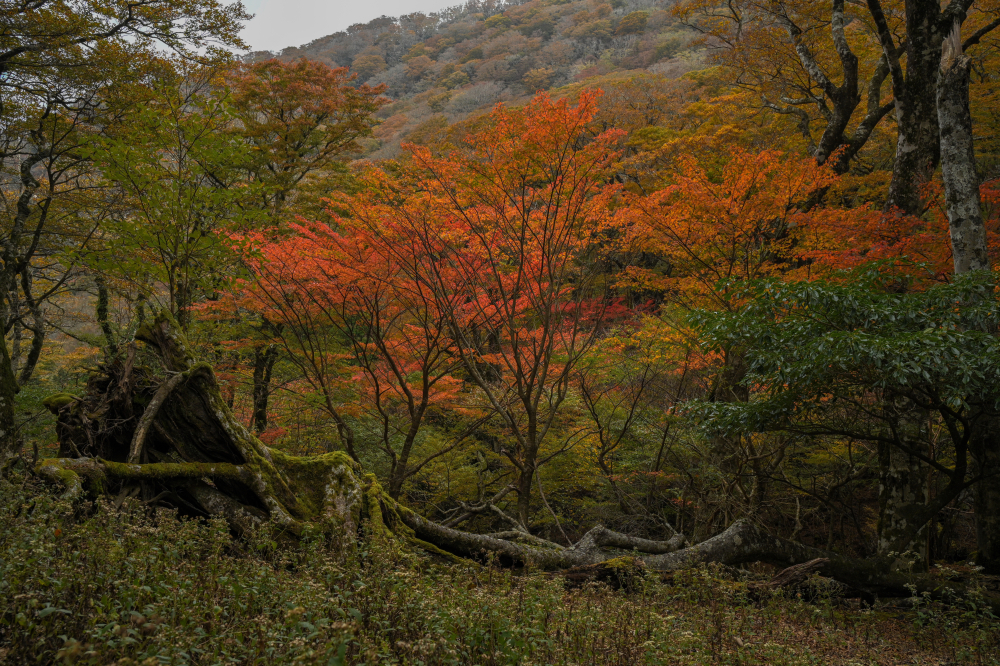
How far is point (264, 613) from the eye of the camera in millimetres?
2566

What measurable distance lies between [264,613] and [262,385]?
32.4ft

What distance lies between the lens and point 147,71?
1140cm

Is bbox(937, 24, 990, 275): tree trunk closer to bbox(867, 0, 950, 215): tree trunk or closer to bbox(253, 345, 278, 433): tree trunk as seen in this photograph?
bbox(867, 0, 950, 215): tree trunk

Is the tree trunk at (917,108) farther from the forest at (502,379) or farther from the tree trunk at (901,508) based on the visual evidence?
the tree trunk at (901,508)

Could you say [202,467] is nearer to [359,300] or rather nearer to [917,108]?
[359,300]

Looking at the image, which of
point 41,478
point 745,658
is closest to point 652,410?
point 745,658

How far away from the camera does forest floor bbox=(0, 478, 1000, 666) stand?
214 centimetres

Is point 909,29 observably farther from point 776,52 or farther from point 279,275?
point 279,275

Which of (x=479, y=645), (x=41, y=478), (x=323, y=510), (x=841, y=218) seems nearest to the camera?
(x=479, y=645)

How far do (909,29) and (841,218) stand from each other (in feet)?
9.56

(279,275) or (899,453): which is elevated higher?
(279,275)

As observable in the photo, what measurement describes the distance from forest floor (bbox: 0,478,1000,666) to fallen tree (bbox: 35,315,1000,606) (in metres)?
0.37

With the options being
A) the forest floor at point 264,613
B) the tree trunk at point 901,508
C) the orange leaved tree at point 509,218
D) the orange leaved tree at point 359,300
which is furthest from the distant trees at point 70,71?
the tree trunk at point 901,508

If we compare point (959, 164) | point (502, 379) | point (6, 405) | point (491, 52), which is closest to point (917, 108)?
point (959, 164)
